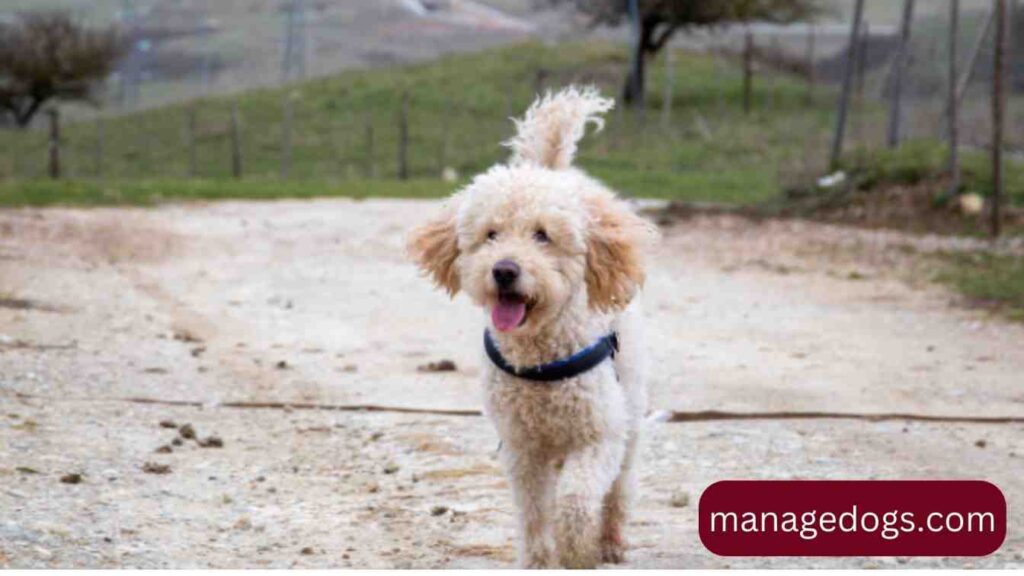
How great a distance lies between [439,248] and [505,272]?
0.61 meters

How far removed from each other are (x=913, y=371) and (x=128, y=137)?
1222 inches

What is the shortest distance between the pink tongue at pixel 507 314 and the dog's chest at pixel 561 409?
31cm

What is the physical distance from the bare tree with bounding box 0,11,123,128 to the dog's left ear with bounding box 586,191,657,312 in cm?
4382

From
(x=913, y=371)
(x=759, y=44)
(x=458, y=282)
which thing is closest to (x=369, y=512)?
(x=458, y=282)

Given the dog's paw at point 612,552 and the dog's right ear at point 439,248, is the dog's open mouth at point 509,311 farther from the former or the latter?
the dog's paw at point 612,552

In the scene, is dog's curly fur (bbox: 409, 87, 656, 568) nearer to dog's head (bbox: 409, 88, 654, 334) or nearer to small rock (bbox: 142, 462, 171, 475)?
dog's head (bbox: 409, 88, 654, 334)

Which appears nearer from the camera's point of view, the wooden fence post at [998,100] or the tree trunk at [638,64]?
the wooden fence post at [998,100]

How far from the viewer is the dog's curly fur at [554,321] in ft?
20.9

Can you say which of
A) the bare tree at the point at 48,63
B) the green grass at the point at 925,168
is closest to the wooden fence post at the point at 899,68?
the green grass at the point at 925,168

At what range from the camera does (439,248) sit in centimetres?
682

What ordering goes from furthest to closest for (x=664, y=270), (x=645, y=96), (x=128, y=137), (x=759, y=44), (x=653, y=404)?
(x=759, y=44) → (x=645, y=96) → (x=128, y=137) → (x=664, y=270) → (x=653, y=404)

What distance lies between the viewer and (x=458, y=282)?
6816mm

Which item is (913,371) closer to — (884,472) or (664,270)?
(884,472)

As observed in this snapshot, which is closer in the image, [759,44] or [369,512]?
[369,512]
